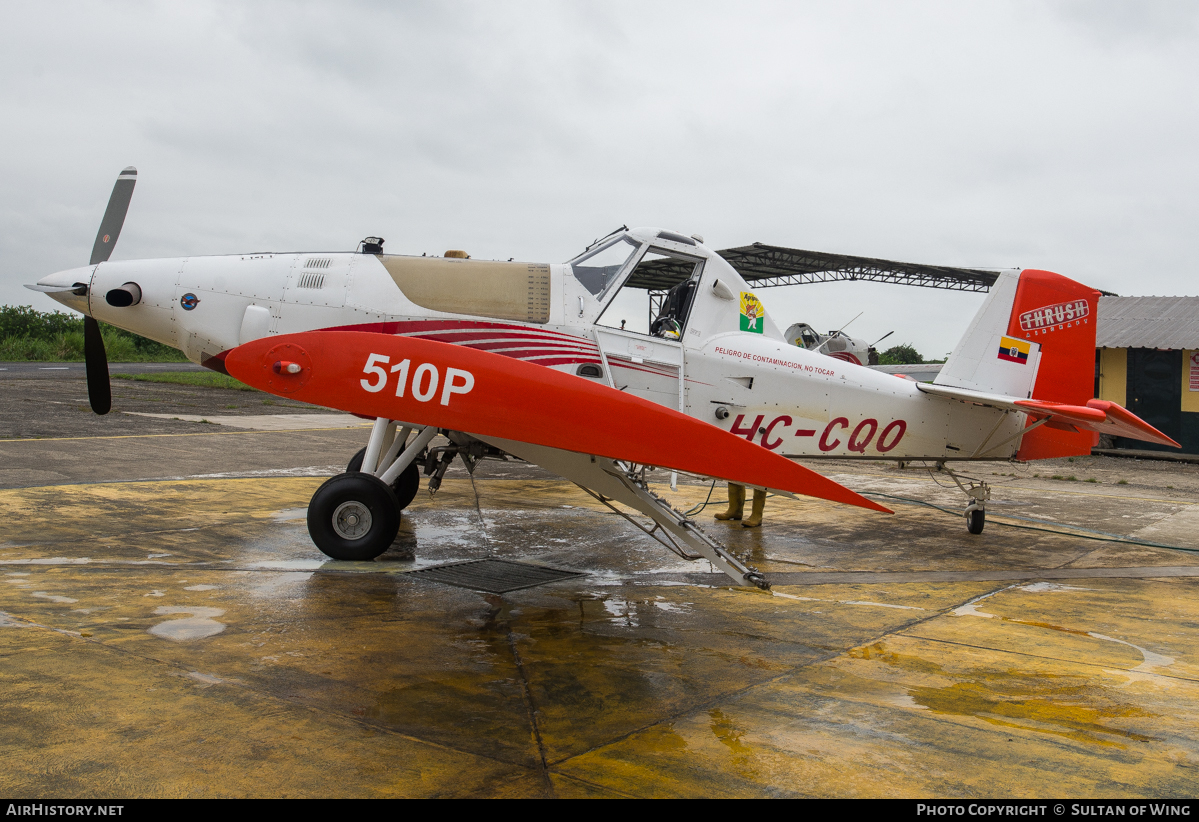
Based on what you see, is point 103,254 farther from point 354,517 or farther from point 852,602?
point 852,602

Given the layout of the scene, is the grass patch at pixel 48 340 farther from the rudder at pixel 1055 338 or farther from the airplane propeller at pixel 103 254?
the rudder at pixel 1055 338

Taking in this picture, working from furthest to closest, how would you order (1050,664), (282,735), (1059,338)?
(1059,338), (1050,664), (282,735)

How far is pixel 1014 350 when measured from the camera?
8742 mm

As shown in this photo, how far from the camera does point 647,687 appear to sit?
4066 millimetres

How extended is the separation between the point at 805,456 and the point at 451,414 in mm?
4180

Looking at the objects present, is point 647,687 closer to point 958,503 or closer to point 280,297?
point 280,297

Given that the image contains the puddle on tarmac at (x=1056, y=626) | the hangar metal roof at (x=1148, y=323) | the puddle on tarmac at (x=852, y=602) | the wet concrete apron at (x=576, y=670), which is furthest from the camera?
the hangar metal roof at (x=1148, y=323)

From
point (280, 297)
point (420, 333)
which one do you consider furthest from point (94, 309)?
point (420, 333)

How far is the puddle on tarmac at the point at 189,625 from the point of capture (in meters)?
4.47

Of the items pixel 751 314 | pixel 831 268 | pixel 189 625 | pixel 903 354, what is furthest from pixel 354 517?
pixel 903 354

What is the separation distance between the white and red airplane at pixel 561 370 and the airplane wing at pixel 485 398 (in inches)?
0.4

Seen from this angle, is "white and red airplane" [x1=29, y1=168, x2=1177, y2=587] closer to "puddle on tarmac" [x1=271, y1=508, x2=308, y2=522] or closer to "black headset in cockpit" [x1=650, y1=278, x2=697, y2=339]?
"black headset in cockpit" [x1=650, y1=278, x2=697, y2=339]

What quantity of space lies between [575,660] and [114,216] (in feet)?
17.9

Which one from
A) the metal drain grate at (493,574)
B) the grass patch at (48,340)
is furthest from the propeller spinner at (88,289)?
the grass patch at (48,340)
